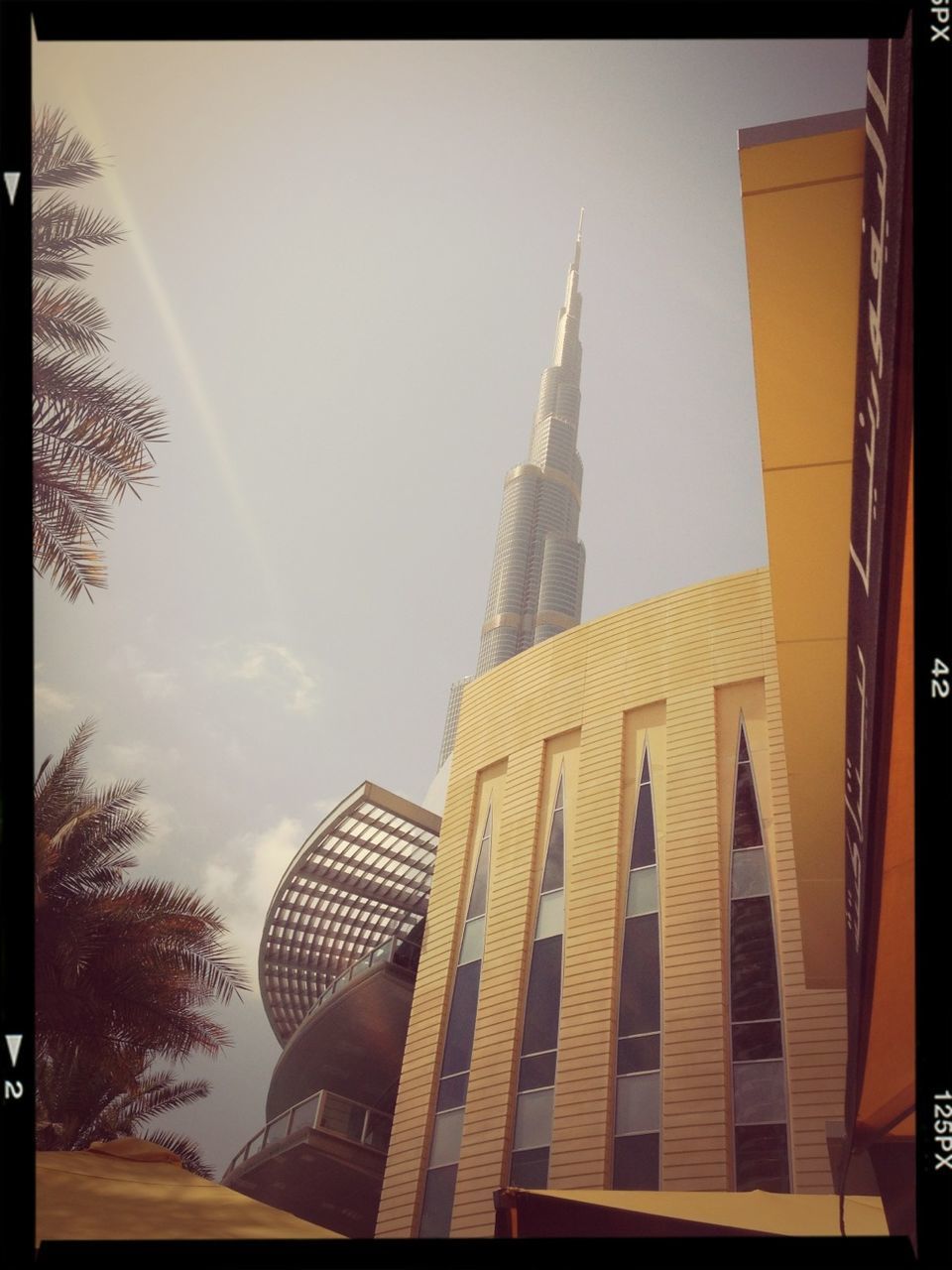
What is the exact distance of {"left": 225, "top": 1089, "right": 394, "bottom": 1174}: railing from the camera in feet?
74.1

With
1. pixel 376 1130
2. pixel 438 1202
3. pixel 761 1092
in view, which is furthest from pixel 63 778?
pixel 376 1130

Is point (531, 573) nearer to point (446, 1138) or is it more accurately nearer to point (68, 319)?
point (446, 1138)

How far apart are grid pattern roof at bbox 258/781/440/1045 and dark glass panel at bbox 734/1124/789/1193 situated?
16.0 metres

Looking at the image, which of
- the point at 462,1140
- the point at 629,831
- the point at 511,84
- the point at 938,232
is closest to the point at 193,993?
the point at 462,1140

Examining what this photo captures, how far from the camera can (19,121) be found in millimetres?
3037

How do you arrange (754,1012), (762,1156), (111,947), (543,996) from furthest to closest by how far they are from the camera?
(543,996) < (754,1012) < (762,1156) < (111,947)

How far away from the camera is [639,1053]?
15000 millimetres

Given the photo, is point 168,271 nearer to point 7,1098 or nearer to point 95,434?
point 95,434

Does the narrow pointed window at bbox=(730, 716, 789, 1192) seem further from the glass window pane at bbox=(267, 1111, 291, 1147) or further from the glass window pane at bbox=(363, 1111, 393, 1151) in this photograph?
the glass window pane at bbox=(267, 1111, 291, 1147)

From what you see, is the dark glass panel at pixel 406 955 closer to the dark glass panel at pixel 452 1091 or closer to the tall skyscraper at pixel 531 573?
the dark glass panel at pixel 452 1091

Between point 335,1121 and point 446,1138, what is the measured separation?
7.69 metres

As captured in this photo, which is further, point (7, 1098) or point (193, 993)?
point (193, 993)

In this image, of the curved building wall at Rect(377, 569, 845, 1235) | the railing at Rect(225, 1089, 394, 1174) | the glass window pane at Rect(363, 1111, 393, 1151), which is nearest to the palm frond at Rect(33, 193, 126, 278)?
the curved building wall at Rect(377, 569, 845, 1235)

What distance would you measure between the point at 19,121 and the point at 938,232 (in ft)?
8.41
